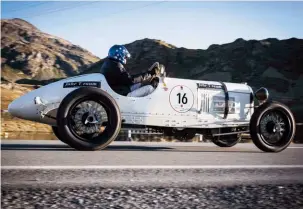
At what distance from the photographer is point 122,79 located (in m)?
5.43

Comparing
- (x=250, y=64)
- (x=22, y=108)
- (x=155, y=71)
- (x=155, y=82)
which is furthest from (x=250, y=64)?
(x=22, y=108)

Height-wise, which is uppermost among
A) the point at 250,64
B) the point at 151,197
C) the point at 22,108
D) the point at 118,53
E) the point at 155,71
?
the point at 250,64

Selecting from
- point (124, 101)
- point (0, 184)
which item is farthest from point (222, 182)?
point (124, 101)

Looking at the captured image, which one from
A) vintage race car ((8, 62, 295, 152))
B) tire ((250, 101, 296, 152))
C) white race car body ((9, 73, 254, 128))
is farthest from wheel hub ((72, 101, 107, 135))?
tire ((250, 101, 296, 152))

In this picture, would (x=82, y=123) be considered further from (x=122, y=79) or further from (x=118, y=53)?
(x=118, y=53)

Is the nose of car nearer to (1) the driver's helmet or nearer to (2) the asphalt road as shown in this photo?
(1) the driver's helmet

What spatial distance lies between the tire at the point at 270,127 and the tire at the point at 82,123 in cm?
230

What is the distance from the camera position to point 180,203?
1.72 meters

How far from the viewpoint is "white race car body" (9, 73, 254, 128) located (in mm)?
5094

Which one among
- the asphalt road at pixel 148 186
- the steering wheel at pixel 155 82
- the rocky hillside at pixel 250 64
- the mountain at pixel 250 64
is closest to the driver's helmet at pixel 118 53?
the steering wheel at pixel 155 82

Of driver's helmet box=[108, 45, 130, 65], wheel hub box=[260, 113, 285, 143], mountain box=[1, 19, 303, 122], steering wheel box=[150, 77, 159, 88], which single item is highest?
mountain box=[1, 19, 303, 122]

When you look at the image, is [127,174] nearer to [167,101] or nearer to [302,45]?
[167,101]

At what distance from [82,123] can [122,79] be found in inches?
42.8

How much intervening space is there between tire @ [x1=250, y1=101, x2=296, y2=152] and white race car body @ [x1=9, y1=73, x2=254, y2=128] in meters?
0.47
